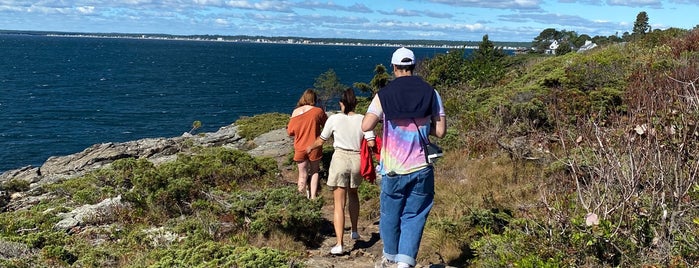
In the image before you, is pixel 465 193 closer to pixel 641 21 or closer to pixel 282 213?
pixel 282 213

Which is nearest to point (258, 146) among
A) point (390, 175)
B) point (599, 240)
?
point (390, 175)

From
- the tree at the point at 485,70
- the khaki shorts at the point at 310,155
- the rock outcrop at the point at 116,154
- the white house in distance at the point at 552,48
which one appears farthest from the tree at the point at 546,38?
the khaki shorts at the point at 310,155

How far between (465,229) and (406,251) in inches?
52.9

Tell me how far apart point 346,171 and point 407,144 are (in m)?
1.38

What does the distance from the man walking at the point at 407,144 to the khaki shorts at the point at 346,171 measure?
1.11m

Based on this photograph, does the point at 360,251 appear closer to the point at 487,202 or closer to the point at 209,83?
the point at 487,202

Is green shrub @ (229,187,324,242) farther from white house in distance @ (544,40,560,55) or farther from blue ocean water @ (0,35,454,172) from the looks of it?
white house in distance @ (544,40,560,55)

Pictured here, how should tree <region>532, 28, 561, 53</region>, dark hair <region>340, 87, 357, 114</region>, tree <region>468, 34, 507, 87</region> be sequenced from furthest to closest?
tree <region>532, 28, 561, 53</region>, tree <region>468, 34, 507, 87</region>, dark hair <region>340, 87, 357, 114</region>

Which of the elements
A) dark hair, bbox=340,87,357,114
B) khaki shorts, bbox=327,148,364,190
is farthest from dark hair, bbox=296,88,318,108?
khaki shorts, bbox=327,148,364,190

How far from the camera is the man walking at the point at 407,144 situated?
4.60 metres

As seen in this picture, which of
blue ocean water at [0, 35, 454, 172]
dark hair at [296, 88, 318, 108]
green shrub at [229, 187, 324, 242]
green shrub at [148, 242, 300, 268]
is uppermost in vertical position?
dark hair at [296, 88, 318, 108]

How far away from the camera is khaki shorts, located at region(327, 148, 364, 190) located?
5.90 m

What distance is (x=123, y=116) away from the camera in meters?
44.9

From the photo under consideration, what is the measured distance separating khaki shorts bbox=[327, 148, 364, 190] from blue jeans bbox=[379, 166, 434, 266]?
1.08 metres
